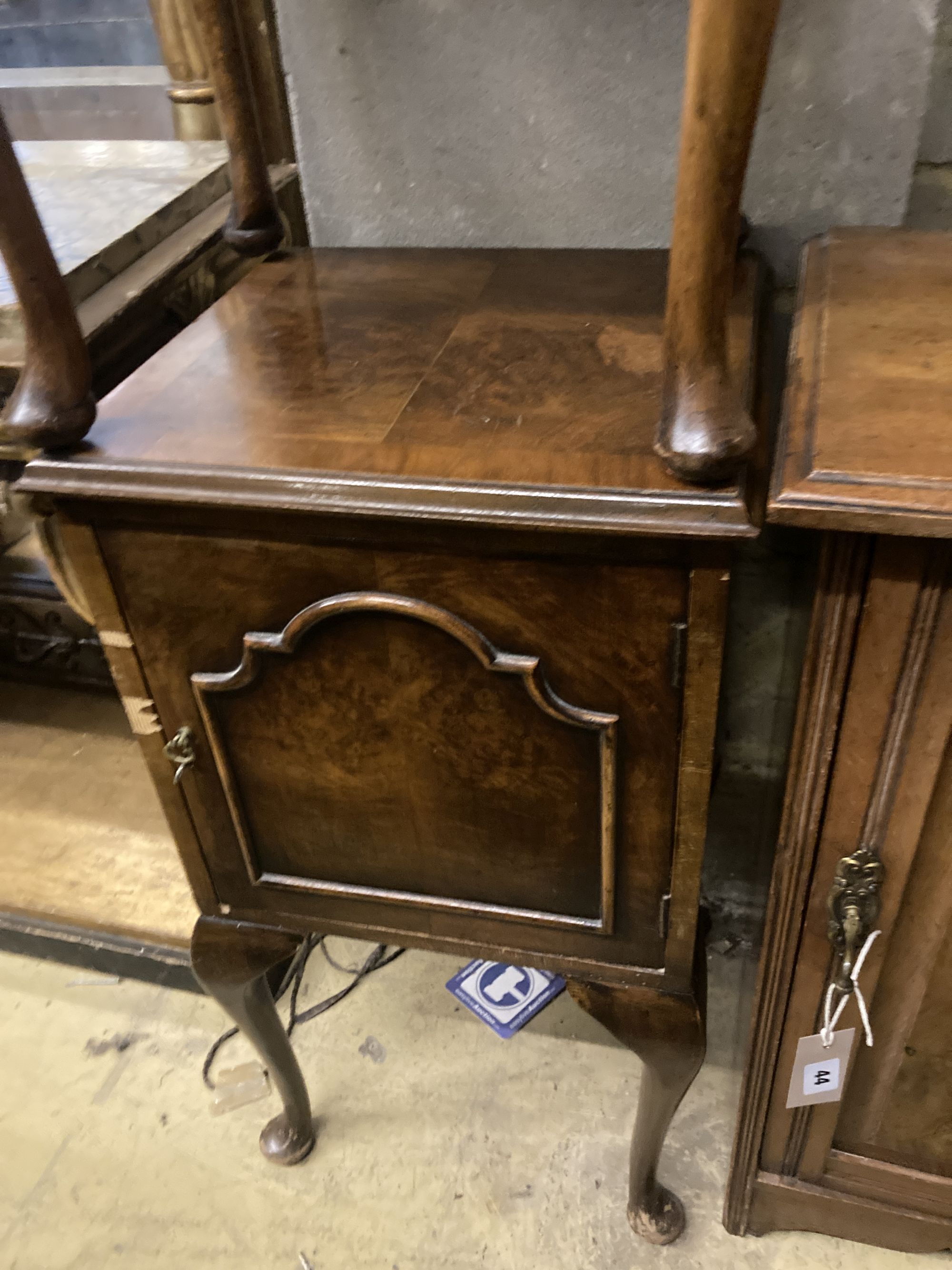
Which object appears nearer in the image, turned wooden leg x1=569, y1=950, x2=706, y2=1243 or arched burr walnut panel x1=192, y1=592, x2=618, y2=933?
arched burr walnut panel x1=192, y1=592, x2=618, y2=933

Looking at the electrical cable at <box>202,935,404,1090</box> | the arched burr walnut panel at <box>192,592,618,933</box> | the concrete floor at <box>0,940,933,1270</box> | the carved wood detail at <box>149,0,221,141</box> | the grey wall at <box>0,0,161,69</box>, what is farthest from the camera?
the grey wall at <box>0,0,161,69</box>

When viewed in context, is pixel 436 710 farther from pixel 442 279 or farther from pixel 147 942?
pixel 147 942

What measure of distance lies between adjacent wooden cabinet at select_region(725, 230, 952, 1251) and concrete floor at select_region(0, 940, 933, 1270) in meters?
0.18

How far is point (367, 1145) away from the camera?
50.0 inches

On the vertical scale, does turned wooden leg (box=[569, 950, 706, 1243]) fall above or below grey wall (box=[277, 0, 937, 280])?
below

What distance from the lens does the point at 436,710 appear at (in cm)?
76

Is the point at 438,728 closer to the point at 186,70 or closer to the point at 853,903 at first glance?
the point at 853,903

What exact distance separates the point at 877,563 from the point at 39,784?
147 centimetres

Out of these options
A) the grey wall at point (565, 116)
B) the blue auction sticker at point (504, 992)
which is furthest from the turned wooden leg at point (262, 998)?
the grey wall at point (565, 116)

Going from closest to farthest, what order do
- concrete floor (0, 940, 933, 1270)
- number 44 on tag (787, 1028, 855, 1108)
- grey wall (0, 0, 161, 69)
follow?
number 44 on tag (787, 1028, 855, 1108) < concrete floor (0, 940, 933, 1270) < grey wall (0, 0, 161, 69)

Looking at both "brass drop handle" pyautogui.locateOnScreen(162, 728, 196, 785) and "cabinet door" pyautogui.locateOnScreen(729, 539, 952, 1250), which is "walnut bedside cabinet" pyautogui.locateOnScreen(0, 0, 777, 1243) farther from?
"cabinet door" pyautogui.locateOnScreen(729, 539, 952, 1250)

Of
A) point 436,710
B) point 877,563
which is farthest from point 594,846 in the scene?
point 877,563

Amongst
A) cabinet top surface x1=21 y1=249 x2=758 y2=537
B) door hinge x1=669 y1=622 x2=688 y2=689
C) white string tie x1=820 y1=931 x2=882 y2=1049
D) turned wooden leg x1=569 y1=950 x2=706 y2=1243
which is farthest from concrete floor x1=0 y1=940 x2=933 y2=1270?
cabinet top surface x1=21 y1=249 x2=758 y2=537

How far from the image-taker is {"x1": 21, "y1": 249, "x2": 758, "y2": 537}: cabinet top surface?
63 cm
